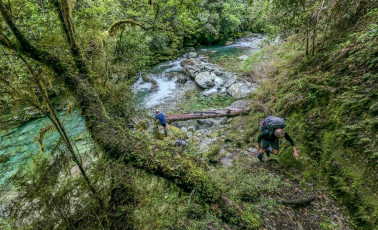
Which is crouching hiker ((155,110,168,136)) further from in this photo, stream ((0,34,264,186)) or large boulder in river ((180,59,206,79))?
large boulder in river ((180,59,206,79))

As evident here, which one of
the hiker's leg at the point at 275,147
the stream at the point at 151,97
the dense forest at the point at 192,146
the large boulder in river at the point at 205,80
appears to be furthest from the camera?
the large boulder in river at the point at 205,80

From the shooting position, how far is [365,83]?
11.9ft

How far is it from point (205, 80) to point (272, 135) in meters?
9.29

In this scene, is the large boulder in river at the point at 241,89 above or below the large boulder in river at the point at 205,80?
below

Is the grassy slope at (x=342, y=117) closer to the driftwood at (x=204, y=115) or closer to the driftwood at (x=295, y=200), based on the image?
the driftwood at (x=295, y=200)

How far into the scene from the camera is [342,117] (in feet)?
12.3

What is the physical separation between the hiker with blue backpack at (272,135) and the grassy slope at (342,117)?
488mm

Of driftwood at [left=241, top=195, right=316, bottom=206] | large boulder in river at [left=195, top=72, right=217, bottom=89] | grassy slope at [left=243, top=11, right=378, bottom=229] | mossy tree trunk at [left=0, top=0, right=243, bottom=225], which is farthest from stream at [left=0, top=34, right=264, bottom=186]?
driftwood at [left=241, top=195, right=316, bottom=206]

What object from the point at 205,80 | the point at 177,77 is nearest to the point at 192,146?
the point at 205,80

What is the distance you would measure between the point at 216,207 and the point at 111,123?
107 inches

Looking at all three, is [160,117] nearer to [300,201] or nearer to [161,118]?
[161,118]

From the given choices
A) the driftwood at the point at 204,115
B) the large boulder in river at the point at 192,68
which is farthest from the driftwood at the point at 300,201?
the large boulder in river at the point at 192,68

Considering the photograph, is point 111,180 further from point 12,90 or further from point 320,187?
point 320,187

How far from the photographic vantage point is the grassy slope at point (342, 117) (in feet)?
A: 10.2
